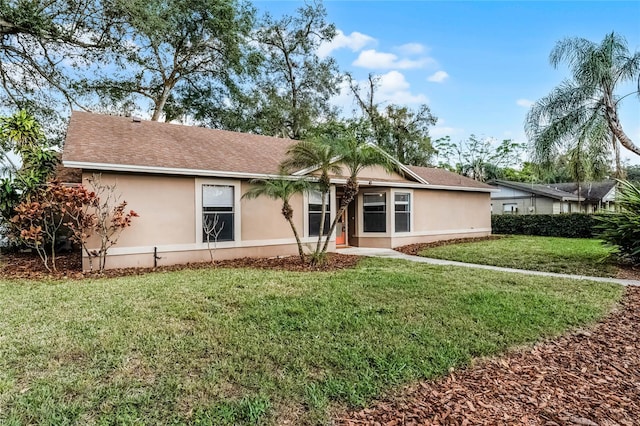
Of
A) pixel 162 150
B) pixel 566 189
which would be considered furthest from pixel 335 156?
pixel 566 189

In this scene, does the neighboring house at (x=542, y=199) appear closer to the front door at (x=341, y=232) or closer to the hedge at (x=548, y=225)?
the hedge at (x=548, y=225)

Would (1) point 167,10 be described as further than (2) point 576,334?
Yes

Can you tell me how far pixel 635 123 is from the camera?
13109mm

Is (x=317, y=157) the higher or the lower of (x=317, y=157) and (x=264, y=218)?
the higher

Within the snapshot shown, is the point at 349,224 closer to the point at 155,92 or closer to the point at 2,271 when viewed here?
the point at 2,271

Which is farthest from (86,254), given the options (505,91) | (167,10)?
(505,91)

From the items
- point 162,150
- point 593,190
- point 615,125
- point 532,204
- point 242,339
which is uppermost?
point 615,125

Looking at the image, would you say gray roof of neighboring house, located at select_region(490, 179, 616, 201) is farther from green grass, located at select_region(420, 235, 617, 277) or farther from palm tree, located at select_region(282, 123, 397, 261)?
palm tree, located at select_region(282, 123, 397, 261)

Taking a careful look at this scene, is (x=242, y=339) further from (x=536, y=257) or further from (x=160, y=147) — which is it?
(x=536, y=257)

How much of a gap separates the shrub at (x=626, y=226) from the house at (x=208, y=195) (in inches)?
256

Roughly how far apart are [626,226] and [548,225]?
11.7 metres

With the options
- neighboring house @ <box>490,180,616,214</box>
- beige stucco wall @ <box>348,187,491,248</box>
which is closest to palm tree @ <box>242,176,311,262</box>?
beige stucco wall @ <box>348,187,491,248</box>

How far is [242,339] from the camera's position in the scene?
4.27m

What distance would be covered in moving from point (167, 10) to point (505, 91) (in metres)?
16.3
